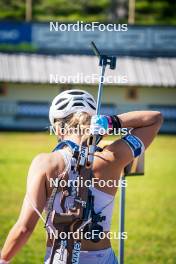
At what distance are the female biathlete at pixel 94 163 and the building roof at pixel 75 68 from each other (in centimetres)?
2960

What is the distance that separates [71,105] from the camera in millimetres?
3951

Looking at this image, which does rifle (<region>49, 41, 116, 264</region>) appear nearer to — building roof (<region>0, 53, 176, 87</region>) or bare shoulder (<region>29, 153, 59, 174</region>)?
bare shoulder (<region>29, 153, 59, 174</region>)

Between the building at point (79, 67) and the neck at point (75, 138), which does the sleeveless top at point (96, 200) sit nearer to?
the neck at point (75, 138)

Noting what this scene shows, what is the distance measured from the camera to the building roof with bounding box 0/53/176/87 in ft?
112

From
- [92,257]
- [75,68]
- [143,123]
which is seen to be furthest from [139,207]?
[75,68]

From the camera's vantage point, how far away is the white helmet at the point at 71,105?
3930 millimetres

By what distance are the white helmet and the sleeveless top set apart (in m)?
0.25

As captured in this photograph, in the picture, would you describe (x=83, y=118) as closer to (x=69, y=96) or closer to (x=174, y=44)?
(x=69, y=96)

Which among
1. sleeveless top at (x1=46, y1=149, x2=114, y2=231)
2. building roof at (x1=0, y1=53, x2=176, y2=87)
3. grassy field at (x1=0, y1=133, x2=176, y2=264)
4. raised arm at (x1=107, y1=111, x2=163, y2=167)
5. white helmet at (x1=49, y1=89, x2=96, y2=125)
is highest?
building roof at (x1=0, y1=53, x2=176, y2=87)

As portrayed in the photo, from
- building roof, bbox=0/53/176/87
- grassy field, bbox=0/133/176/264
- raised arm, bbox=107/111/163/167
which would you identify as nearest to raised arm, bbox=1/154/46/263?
raised arm, bbox=107/111/163/167

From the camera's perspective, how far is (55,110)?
3.97m

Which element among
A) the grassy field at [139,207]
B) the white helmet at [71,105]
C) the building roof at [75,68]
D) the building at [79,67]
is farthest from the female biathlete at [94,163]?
the building at [79,67]

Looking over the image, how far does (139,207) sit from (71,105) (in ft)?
33.3

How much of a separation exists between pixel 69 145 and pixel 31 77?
30627 millimetres
